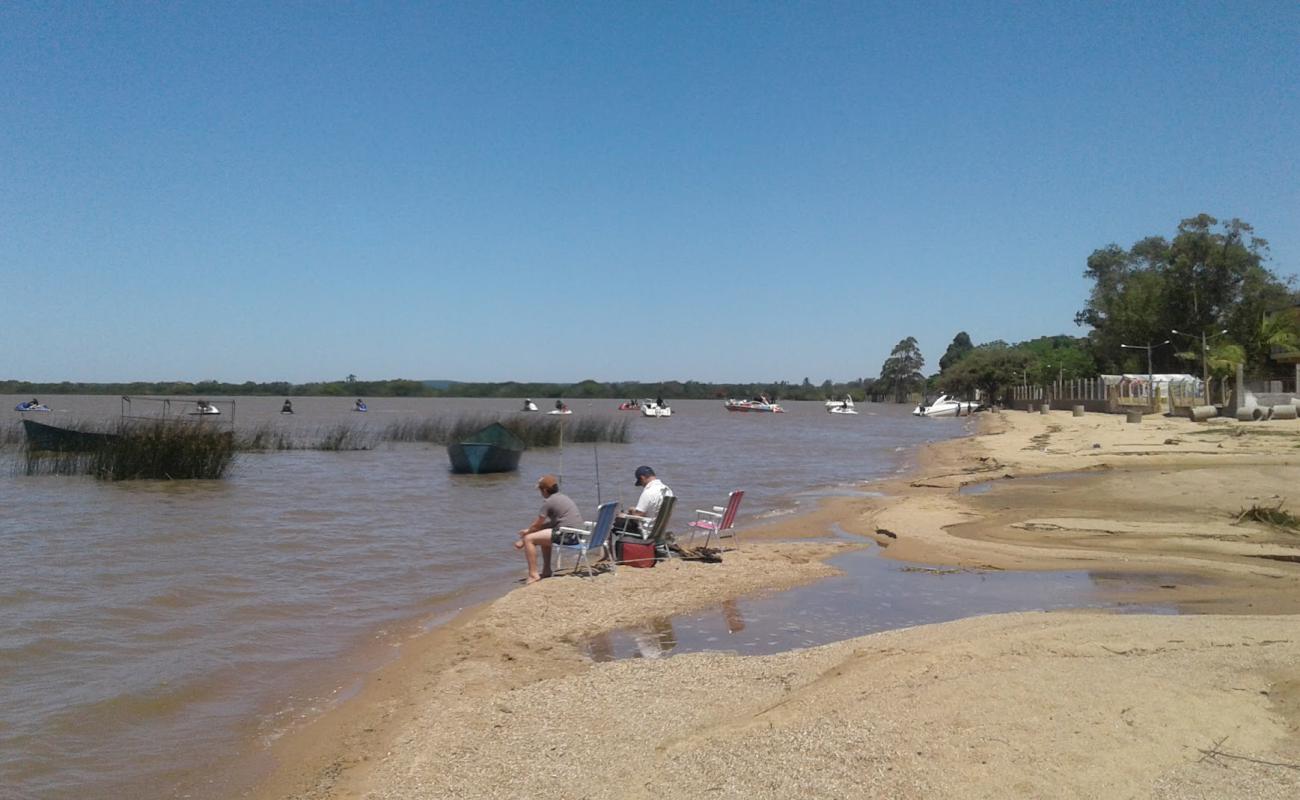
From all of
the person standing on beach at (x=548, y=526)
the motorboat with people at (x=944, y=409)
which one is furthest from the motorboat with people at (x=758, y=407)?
the person standing on beach at (x=548, y=526)

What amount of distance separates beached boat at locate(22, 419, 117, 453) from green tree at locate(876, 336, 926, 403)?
492 ft

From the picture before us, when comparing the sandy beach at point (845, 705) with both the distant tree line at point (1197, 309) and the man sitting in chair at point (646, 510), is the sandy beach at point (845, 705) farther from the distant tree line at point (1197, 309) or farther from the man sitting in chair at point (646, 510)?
the distant tree line at point (1197, 309)

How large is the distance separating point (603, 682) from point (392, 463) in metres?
28.6

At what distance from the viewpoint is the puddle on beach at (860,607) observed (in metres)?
8.07

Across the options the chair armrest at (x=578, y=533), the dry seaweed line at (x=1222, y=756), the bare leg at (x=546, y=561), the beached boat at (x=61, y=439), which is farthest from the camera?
the beached boat at (x=61, y=439)

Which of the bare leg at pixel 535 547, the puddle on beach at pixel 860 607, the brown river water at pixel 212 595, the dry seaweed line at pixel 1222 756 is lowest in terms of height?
the brown river water at pixel 212 595

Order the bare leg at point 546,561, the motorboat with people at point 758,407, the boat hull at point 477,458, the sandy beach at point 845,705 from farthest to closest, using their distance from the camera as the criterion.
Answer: the motorboat with people at point 758,407 < the boat hull at point 477,458 < the bare leg at point 546,561 < the sandy beach at point 845,705

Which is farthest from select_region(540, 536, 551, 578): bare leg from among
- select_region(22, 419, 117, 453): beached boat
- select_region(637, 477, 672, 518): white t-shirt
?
select_region(22, 419, 117, 453): beached boat

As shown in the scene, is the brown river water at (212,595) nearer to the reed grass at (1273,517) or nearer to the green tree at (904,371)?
the reed grass at (1273,517)

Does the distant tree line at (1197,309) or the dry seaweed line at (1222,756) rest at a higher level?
the distant tree line at (1197,309)

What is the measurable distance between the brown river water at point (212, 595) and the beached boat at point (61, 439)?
1.11m

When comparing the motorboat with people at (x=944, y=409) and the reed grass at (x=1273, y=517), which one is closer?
the reed grass at (x=1273, y=517)

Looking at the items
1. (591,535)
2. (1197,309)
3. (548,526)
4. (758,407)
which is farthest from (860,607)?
(758,407)

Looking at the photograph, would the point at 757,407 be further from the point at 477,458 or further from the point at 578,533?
the point at 578,533
